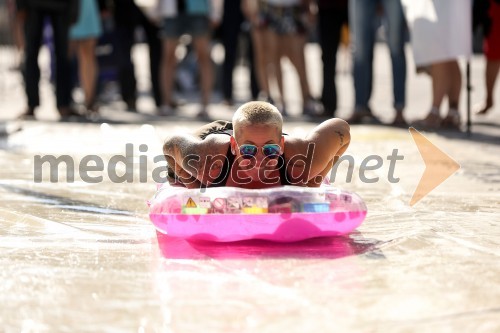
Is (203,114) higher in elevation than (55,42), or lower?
lower

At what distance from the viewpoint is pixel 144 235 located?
414cm

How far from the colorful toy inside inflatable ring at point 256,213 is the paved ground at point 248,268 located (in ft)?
0.19

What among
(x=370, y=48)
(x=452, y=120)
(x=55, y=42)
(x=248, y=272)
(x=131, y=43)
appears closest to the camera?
(x=248, y=272)

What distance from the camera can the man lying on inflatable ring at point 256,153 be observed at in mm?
3873

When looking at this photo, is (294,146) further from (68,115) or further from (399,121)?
(68,115)

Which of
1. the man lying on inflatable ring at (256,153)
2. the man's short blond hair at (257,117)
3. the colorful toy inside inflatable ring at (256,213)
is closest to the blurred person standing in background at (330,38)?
the man lying on inflatable ring at (256,153)

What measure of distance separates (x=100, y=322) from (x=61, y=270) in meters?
0.67

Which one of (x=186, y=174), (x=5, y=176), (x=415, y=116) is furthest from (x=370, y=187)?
(x=415, y=116)

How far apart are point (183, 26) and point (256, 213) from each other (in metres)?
5.95

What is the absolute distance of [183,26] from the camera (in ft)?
31.2

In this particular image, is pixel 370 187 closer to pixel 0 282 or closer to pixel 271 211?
pixel 271 211

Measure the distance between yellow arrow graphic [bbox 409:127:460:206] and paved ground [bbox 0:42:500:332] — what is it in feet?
0.22

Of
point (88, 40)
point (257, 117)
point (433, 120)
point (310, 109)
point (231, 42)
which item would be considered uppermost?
point (257, 117)

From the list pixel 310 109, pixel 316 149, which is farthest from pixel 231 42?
pixel 316 149
